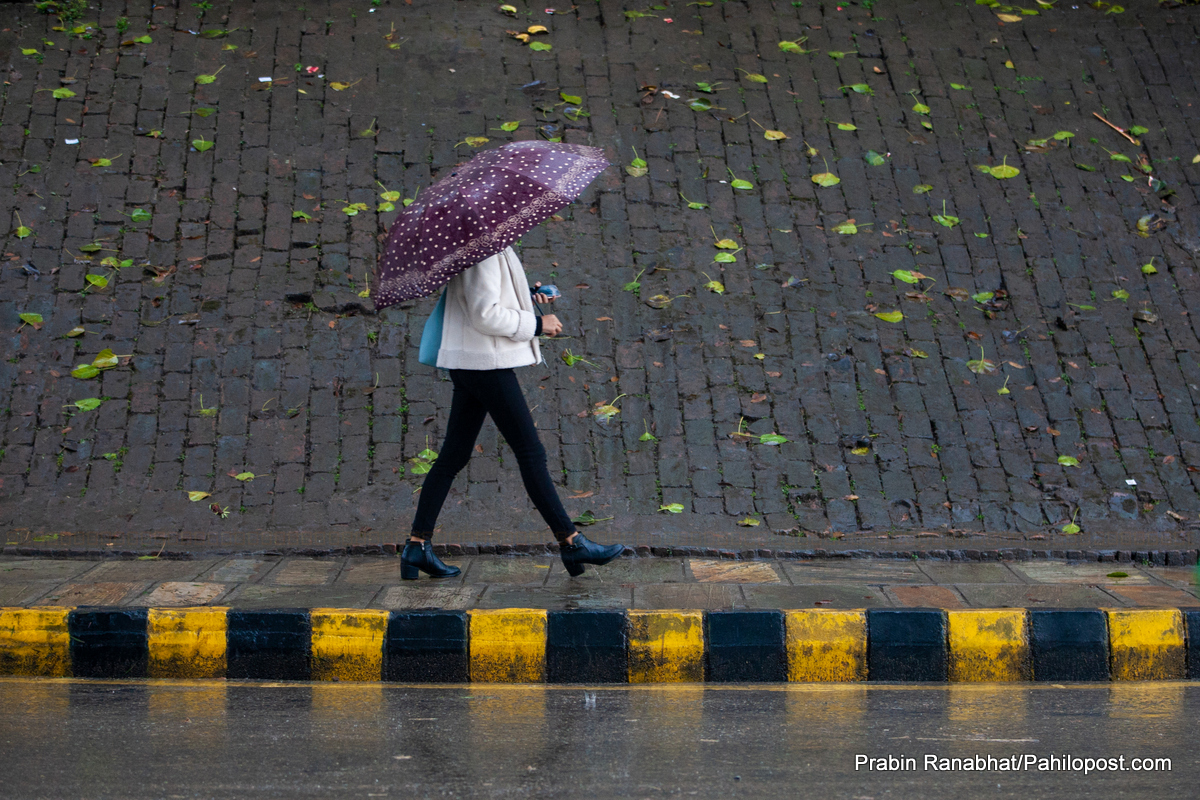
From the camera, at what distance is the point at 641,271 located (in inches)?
260

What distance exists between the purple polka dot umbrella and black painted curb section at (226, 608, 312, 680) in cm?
123

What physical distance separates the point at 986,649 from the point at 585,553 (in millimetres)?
1544

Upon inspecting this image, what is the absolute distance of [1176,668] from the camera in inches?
159

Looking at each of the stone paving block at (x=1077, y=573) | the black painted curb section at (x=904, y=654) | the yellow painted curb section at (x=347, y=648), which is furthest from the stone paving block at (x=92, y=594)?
the stone paving block at (x=1077, y=573)

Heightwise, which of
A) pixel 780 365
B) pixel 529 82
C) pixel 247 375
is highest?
pixel 529 82

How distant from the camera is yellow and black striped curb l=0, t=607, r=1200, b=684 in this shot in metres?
3.98

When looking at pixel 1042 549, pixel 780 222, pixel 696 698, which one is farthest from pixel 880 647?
pixel 780 222

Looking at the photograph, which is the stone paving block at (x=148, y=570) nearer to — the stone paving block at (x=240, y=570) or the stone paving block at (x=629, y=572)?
the stone paving block at (x=240, y=570)

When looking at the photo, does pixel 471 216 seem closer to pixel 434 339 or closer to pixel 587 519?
pixel 434 339

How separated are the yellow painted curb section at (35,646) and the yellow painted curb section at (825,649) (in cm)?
262

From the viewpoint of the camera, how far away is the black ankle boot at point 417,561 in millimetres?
4473

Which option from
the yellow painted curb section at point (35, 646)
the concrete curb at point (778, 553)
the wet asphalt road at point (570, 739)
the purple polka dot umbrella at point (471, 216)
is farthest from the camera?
the concrete curb at point (778, 553)

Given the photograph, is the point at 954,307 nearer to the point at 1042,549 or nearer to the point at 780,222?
the point at 780,222

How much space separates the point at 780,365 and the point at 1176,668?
102 inches
